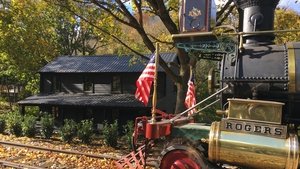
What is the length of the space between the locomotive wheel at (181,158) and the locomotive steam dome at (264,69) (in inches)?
53.2

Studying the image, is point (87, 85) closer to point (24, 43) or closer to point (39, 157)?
point (24, 43)

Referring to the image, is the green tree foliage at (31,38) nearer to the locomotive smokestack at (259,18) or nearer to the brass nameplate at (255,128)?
the locomotive smokestack at (259,18)

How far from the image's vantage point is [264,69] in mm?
7004

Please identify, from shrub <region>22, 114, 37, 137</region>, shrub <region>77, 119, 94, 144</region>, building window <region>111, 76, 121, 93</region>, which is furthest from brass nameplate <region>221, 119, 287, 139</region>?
building window <region>111, 76, 121, 93</region>

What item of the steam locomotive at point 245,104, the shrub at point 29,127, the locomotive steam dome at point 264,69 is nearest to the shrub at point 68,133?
the shrub at point 29,127

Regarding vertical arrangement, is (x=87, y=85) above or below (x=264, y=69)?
below

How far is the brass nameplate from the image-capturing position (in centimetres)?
645

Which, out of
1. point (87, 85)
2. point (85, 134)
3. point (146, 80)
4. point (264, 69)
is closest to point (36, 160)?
point (85, 134)

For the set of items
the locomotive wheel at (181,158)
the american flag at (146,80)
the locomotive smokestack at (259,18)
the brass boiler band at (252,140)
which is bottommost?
the locomotive wheel at (181,158)

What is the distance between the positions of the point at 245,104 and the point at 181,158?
1.72 meters

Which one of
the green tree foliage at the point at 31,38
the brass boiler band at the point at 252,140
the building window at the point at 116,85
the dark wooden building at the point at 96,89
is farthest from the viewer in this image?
the green tree foliage at the point at 31,38

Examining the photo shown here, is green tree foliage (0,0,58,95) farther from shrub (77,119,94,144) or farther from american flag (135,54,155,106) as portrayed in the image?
american flag (135,54,155,106)

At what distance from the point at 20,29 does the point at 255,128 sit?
31126 millimetres

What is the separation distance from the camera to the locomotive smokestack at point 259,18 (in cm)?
760
